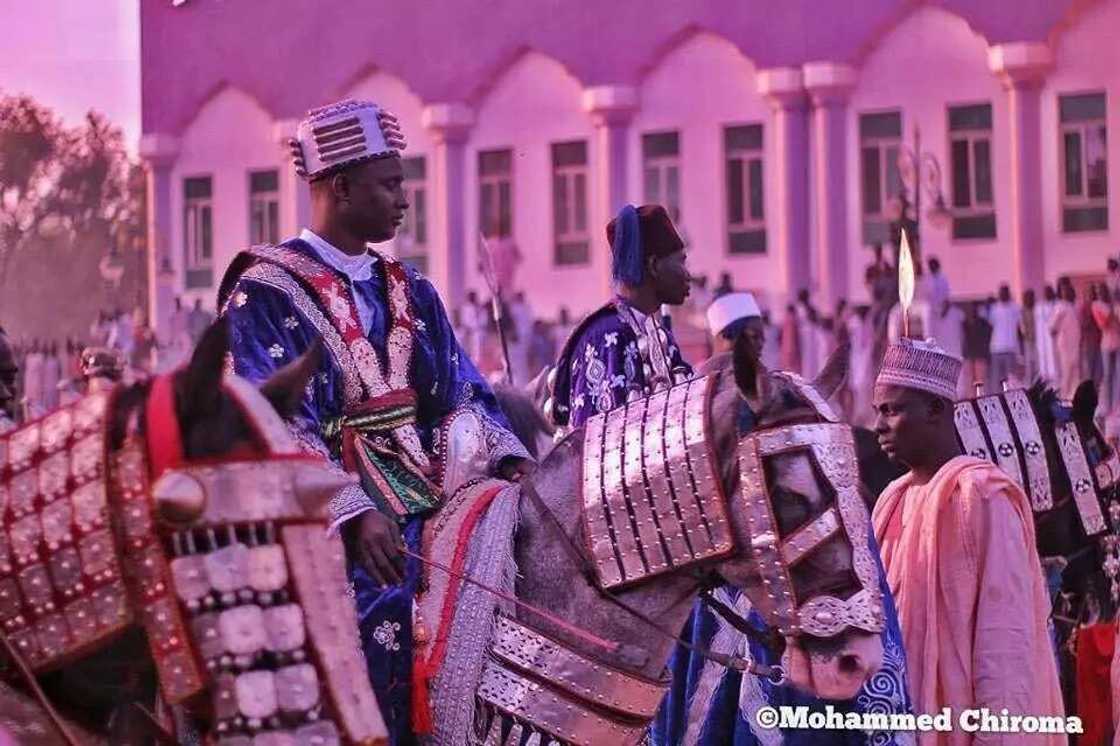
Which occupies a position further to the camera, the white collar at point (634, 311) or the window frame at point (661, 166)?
the window frame at point (661, 166)

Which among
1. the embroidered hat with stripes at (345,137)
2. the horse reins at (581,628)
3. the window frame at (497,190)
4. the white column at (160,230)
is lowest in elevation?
the horse reins at (581,628)

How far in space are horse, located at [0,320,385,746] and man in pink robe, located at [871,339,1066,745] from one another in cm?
286

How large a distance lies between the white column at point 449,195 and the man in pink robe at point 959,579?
9.46 meters

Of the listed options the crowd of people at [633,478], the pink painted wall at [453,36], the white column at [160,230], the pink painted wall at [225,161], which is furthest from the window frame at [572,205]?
the crowd of people at [633,478]

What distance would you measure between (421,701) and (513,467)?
615 millimetres

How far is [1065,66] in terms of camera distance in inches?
607

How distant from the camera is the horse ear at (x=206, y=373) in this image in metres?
2.39

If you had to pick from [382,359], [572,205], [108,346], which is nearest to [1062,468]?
[382,359]

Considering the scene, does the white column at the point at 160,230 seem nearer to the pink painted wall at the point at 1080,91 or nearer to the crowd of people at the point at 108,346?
the crowd of people at the point at 108,346

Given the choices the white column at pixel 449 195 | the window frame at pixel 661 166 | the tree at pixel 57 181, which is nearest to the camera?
the tree at pixel 57 181

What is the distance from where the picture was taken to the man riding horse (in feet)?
12.8

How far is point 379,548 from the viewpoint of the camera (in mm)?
3744

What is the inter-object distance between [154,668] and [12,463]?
0.28m

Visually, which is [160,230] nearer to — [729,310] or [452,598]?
[729,310]
